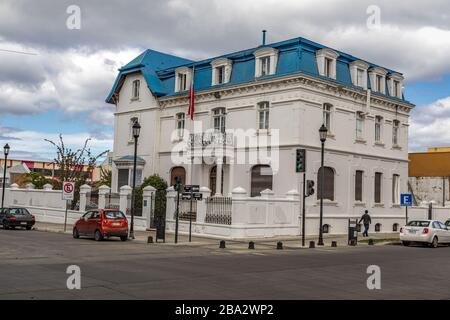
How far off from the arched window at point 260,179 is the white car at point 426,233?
8.77 meters

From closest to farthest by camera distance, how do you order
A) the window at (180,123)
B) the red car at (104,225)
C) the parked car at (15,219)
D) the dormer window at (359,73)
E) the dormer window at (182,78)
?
1. the red car at (104,225)
2. the parked car at (15,219)
3. the dormer window at (359,73)
4. the window at (180,123)
5. the dormer window at (182,78)

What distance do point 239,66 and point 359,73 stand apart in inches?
310

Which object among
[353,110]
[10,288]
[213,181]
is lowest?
[10,288]

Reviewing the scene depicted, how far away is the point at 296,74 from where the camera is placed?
31766 millimetres

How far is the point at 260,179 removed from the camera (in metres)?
34.1

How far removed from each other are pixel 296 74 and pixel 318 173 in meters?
6.20

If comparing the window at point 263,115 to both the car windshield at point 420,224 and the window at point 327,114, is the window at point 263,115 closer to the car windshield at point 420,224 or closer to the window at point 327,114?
the window at point 327,114

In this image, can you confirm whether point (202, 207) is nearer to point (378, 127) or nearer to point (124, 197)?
point (124, 197)

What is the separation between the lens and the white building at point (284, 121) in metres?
32.8

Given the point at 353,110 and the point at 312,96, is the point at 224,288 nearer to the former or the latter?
the point at 312,96

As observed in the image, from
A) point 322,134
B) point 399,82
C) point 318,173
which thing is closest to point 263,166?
point 318,173

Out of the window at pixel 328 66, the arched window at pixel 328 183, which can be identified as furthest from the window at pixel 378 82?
the arched window at pixel 328 183

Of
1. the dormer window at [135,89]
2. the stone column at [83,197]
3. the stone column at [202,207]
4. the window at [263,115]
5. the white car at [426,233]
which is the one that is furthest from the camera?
the dormer window at [135,89]

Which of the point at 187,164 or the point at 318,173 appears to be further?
the point at 187,164
